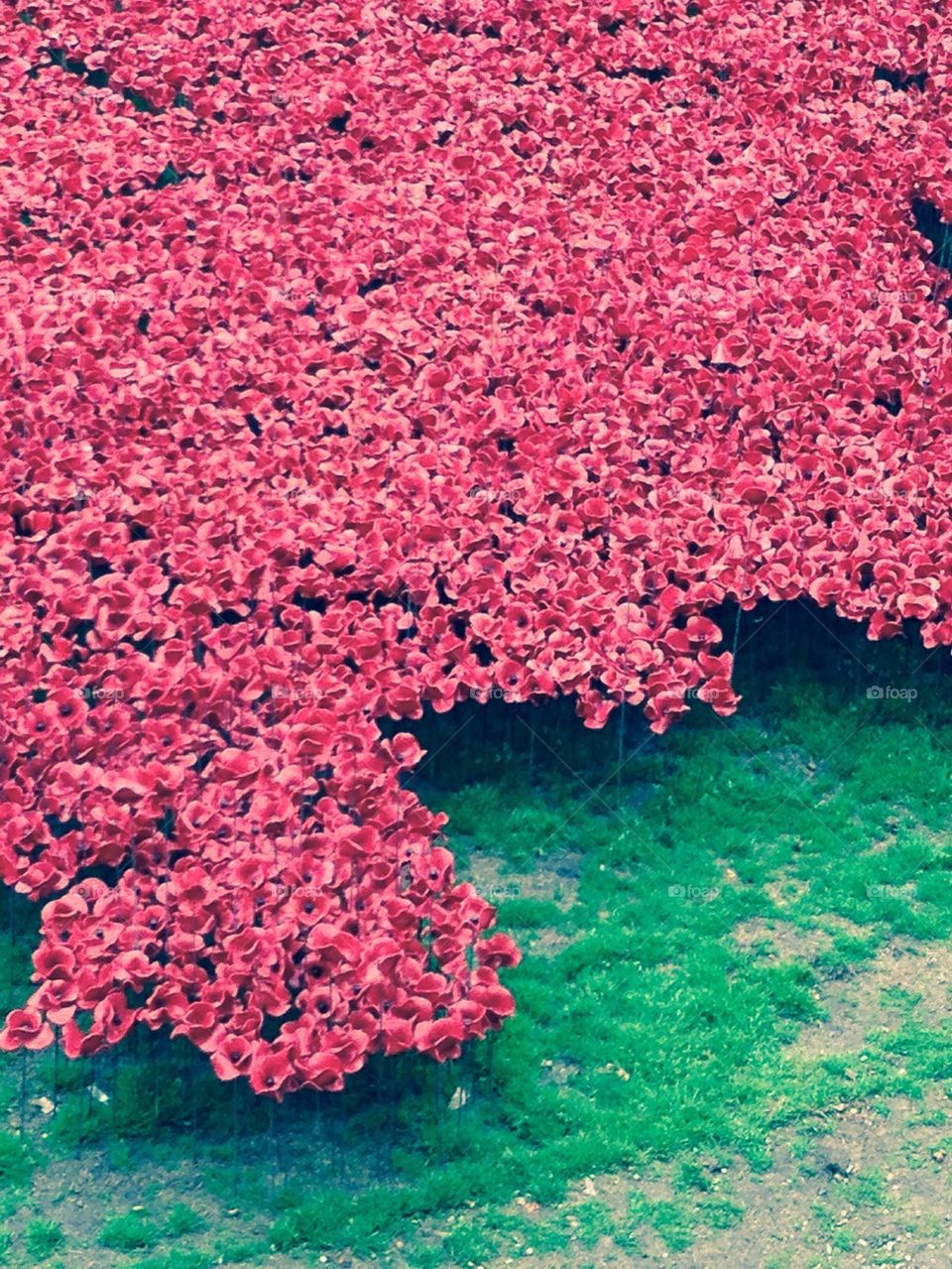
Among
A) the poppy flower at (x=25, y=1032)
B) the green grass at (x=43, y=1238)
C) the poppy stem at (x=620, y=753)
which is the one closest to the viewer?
the green grass at (x=43, y=1238)

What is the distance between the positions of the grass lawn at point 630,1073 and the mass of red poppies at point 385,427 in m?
0.43

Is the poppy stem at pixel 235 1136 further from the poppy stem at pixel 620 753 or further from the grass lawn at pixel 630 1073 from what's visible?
the poppy stem at pixel 620 753

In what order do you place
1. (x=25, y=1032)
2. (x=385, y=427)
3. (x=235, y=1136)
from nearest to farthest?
(x=25, y=1032) < (x=235, y=1136) < (x=385, y=427)

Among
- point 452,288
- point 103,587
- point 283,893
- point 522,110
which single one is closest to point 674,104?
point 522,110

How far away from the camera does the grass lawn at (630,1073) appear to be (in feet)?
17.8

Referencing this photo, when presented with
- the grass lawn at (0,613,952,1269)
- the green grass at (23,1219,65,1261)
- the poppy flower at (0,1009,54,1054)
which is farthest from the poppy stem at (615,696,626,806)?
the green grass at (23,1219,65,1261)

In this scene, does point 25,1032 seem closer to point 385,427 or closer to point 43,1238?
point 43,1238

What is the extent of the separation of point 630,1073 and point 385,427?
3.27 m

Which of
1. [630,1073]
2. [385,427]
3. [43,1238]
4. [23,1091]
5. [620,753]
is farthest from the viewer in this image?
[385,427]

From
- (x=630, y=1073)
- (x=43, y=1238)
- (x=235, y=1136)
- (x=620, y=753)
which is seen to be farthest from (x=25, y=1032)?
(x=620, y=753)

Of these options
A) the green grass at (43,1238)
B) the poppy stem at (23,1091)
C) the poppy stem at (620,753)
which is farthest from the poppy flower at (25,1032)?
the poppy stem at (620,753)

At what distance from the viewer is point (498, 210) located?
901cm

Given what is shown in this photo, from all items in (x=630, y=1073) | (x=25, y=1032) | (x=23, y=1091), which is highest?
(x=25, y=1032)

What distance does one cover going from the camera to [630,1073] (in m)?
5.99
